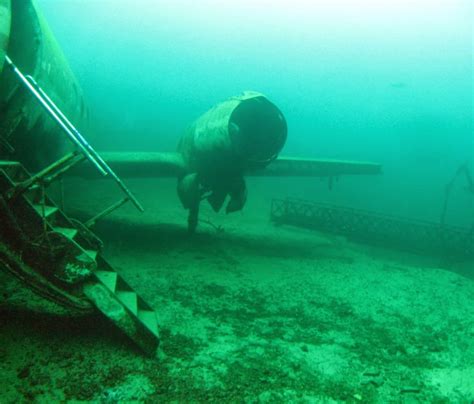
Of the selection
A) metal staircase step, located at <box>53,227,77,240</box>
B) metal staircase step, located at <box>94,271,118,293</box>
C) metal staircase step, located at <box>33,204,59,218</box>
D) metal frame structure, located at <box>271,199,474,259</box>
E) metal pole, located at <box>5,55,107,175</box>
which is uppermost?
metal pole, located at <box>5,55,107,175</box>

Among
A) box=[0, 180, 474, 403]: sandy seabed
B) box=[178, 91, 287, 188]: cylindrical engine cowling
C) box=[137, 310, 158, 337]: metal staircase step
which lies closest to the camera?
box=[0, 180, 474, 403]: sandy seabed

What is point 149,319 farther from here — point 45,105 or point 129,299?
point 45,105

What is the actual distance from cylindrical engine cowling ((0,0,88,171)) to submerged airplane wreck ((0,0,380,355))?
0.05ft

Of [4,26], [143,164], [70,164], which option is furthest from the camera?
[143,164]

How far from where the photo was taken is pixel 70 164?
3160 millimetres

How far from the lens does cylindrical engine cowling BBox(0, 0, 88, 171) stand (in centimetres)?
427

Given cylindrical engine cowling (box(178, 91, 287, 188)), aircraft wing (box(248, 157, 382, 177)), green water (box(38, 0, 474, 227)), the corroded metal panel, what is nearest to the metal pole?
the corroded metal panel

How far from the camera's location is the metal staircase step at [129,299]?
3539mm

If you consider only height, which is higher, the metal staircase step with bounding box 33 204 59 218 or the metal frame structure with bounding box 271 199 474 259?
the metal staircase step with bounding box 33 204 59 218

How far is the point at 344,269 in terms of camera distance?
7.63 meters

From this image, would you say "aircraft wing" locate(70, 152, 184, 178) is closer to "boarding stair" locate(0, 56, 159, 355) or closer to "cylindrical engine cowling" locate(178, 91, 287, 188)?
"cylindrical engine cowling" locate(178, 91, 287, 188)

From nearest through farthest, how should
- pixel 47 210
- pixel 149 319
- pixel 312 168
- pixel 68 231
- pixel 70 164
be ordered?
1. pixel 70 164
2. pixel 47 210
3. pixel 68 231
4. pixel 149 319
5. pixel 312 168

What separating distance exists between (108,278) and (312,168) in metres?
7.55

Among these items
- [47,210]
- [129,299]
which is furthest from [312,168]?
[47,210]
